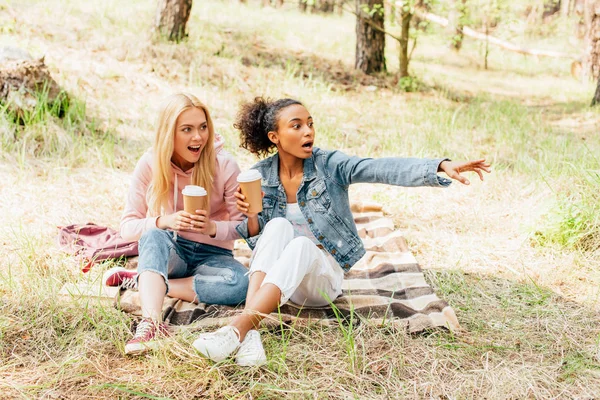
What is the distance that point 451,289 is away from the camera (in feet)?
10.8

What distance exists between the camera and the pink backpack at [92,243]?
3447 mm

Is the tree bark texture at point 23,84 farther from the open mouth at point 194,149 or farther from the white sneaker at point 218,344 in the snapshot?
the white sneaker at point 218,344

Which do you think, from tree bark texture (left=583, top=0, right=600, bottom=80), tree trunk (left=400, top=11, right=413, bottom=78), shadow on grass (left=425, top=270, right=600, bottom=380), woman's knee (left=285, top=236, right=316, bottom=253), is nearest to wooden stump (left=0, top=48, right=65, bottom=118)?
woman's knee (left=285, top=236, right=316, bottom=253)

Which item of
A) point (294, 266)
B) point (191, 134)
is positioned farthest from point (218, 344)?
point (191, 134)

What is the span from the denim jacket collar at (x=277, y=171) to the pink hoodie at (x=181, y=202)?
0.21 metres

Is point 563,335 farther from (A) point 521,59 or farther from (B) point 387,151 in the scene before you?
(A) point 521,59

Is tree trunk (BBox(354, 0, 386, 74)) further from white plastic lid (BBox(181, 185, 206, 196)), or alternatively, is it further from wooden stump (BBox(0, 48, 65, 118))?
white plastic lid (BBox(181, 185, 206, 196))

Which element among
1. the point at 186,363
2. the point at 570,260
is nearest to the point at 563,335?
the point at 570,260

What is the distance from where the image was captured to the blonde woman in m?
2.80

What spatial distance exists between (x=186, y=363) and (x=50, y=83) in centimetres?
380

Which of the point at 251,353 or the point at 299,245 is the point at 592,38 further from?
the point at 251,353

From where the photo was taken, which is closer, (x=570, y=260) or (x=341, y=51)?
(x=570, y=260)

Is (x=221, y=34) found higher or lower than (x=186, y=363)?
higher

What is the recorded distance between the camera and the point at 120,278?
316 cm
